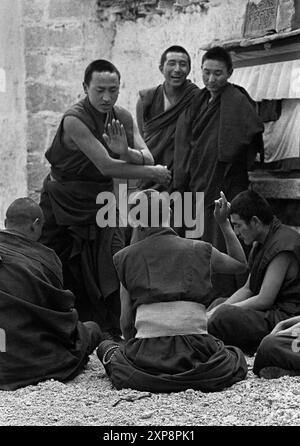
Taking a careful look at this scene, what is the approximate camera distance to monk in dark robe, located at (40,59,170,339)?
20.7 feet

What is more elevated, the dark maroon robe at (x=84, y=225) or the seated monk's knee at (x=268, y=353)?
the dark maroon robe at (x=84, y=225)

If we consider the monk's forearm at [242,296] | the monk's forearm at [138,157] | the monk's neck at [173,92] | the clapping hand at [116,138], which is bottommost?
the monk's forearm at [242,296]

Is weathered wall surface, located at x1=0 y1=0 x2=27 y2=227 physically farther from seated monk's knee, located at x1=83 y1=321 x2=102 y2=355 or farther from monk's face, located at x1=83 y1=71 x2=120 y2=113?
seated monk's knee, located at x1=83 y1=321 x2=102 y2=355

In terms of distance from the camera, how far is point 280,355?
5.21 meters

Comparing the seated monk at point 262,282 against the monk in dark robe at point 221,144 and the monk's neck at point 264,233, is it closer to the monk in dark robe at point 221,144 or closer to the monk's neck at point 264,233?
the monk's neck at point 264,233

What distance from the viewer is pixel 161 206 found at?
513 centimetres

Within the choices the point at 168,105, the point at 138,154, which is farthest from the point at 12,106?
the point at 138,154

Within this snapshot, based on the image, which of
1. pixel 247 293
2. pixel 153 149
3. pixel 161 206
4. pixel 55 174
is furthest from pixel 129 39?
pixel 161 206

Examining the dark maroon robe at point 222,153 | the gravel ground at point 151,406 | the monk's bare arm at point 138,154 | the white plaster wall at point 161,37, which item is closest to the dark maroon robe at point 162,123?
the dark maroon robe at point 222,153

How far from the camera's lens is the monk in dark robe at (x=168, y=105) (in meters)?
7.53

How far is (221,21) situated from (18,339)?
3890 mm

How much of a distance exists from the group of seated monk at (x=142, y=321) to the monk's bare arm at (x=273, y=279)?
26 centimetres

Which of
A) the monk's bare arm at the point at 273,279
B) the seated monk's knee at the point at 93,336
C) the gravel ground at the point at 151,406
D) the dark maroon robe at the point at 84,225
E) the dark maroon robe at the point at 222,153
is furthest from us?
the dark maroon robe at the point at 222,153

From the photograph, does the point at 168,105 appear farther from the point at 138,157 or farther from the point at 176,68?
the point at 138,157
